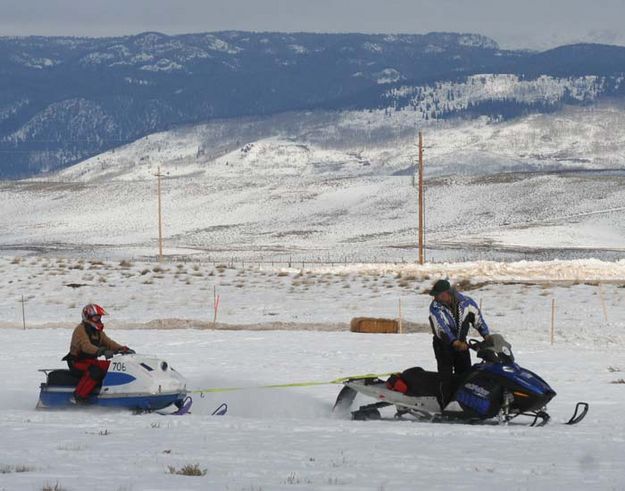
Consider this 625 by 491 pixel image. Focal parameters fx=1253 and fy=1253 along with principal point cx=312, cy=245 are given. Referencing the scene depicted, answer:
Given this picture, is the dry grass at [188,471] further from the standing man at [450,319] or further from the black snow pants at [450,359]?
the black snow pants at [450,359]

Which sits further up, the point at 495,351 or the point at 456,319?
the point at 456,319

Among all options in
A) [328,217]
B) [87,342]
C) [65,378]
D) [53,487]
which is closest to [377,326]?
[65,378]

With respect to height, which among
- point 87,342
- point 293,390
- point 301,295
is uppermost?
point 87,342

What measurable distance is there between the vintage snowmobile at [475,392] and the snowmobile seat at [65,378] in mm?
3328

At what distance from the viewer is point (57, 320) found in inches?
1430

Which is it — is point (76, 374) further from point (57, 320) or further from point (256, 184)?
point (256, 184)

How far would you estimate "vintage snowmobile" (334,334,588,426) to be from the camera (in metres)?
13.1

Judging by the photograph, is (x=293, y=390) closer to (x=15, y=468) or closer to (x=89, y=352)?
(x=89, y=352)

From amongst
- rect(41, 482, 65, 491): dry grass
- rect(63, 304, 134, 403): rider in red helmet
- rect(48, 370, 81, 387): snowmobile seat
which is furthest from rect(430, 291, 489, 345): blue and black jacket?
rect(41, 482, 65, 491): dry grass

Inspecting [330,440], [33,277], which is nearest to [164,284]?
[33,277]

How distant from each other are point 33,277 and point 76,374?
34455 mm

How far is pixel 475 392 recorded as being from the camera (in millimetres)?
13406

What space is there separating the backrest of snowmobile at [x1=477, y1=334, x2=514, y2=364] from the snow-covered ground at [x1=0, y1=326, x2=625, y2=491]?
0.72 metres

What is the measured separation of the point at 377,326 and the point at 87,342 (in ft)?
48.3
